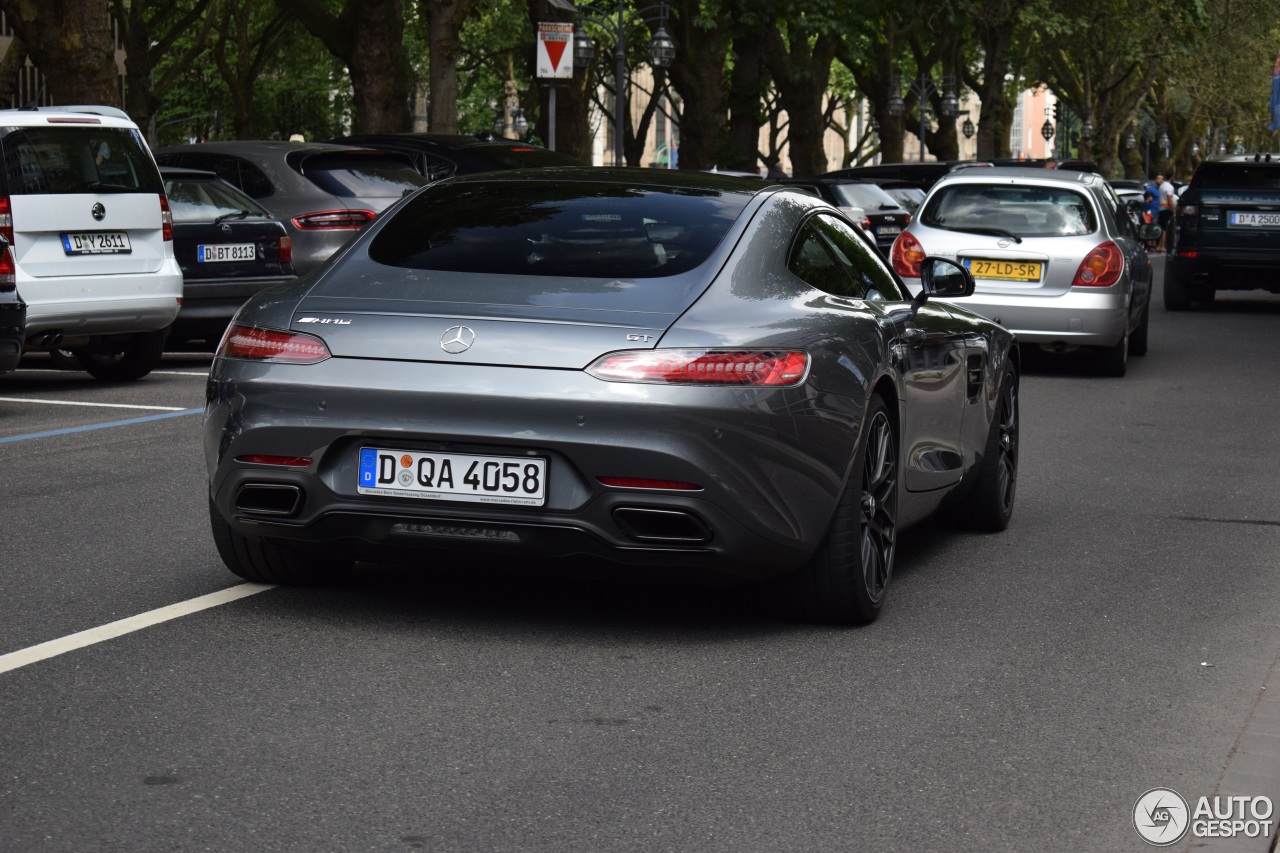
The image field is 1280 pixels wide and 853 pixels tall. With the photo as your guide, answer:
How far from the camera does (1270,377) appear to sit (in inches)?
637

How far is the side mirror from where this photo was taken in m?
7.42

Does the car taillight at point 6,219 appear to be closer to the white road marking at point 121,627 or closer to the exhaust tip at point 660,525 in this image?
the white road marking at point 121,627

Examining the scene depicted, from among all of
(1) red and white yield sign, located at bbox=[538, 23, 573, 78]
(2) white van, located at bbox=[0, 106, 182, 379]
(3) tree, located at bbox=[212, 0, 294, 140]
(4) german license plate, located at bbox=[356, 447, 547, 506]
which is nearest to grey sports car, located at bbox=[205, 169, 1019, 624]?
(4) german license plate, located at bbox=[356, 447, 547, 506]

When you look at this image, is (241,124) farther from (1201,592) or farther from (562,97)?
(1201,592)

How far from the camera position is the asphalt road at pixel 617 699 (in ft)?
14.0

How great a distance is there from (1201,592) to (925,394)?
115cm

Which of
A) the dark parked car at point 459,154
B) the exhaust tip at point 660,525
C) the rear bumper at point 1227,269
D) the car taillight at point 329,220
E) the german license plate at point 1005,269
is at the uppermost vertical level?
the dark parked car at point 459,154

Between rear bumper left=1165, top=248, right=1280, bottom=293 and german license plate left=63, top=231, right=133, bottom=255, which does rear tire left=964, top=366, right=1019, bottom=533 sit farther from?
rear bumper left=1165, top=248, right=1280, bottom=293

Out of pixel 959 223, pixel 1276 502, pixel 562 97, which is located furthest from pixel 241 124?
pixel 1276 502

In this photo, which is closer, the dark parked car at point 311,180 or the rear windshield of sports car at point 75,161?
the rear windshield of sports car at point 75,161

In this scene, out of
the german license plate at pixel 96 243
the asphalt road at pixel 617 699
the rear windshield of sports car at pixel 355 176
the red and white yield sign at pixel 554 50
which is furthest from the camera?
the red and white yield sign at pixel 554 50

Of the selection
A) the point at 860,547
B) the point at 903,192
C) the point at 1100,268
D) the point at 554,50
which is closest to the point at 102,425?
the point at 860,547

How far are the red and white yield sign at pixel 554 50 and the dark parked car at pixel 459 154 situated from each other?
4.45 m

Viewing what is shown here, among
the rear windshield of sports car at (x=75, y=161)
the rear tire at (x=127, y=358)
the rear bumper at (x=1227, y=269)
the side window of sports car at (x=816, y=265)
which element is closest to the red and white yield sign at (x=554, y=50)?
the rear bumper at (x=1227, y=269)
